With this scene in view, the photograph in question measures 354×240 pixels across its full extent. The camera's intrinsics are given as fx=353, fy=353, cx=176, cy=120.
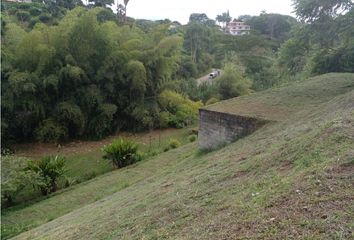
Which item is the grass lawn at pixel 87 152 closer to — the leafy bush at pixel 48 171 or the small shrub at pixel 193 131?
the small shrub at pixel 193 131

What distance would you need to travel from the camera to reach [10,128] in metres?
12.2

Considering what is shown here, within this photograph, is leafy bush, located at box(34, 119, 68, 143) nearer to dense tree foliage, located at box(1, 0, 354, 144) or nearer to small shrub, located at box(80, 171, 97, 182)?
dense tree foliage, located at box(1, 0, 354, 144)

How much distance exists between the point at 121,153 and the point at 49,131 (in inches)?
147

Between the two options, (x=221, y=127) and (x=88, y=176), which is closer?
(x=221, y=127)

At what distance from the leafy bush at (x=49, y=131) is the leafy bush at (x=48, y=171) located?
4009 mm

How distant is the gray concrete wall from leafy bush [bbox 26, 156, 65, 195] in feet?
11.2

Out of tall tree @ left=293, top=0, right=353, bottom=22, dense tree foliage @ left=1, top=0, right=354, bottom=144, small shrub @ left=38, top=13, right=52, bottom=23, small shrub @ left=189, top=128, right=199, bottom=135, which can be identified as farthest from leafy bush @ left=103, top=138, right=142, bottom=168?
small shrub @ left=38, top=13, right=52, bottom=23

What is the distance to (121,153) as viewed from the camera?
31.7ft

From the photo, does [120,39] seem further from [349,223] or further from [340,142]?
[349,223]

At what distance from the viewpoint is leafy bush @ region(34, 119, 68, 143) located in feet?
39.5

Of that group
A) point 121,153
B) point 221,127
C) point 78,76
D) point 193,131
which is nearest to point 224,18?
point 193,131

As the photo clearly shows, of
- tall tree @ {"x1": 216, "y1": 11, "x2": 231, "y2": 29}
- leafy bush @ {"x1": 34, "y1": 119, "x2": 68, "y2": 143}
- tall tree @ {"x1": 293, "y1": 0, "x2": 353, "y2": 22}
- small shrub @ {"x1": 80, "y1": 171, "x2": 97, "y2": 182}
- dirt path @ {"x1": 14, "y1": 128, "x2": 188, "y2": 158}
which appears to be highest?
tall tree @ {"x1": 216, "y1": 11, "x2": 231, "y2": 29}

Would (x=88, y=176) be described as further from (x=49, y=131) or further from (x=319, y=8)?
(x=319, y=8)

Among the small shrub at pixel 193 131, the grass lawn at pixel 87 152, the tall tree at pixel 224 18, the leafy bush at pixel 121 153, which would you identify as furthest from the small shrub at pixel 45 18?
the tall tree at pixel 224 18
